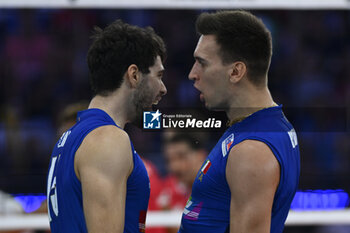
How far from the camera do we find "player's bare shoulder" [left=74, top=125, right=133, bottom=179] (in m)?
1.95

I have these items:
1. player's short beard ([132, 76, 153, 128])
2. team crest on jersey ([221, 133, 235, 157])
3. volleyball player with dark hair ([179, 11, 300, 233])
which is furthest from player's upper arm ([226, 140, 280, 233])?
player's short beard ([132, 76, 153, 128])

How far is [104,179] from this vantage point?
1929 mm

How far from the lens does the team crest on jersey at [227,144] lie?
2.08 m

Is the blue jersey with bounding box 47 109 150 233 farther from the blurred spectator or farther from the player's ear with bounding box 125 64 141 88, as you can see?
the blurred spectator

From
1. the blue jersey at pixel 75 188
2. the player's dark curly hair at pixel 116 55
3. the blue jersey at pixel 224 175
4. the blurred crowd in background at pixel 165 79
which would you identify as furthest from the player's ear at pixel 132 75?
the blurred crowd in background at pixel 165 79

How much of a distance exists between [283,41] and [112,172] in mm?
1947

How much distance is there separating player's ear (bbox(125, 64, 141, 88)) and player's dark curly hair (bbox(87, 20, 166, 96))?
16 mm

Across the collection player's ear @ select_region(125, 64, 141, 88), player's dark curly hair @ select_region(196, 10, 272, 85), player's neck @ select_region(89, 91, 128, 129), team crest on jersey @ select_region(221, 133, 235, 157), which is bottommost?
team crest on jersey @ select_region(221, 133, 235, 157)

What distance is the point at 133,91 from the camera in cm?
229

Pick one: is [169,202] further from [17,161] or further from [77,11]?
[77,11]

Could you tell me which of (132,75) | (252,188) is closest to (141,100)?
(132,75)

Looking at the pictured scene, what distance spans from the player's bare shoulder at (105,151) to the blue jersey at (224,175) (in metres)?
0.35

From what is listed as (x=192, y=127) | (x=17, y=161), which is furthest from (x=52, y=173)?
(x=17, y=161)

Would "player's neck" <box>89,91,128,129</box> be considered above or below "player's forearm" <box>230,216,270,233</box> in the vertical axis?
above
